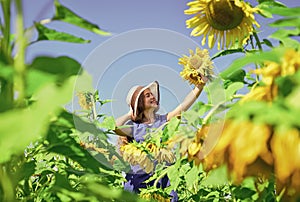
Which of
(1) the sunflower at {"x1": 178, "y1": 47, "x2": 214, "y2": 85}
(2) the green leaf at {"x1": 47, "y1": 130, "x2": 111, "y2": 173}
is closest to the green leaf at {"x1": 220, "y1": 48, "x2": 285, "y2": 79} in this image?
(2) the green leaf at {"x1": 47, "y1": 130, "x2": 111, "y2": 173}

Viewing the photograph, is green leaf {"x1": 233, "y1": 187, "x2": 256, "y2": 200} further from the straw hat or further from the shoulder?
the shoulder

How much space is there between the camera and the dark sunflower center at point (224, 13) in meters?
1.67

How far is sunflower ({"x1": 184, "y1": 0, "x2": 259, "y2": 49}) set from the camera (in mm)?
1660

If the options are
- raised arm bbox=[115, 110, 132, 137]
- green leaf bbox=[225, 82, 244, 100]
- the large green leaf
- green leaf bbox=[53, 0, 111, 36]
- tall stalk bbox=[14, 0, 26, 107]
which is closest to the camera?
the large green leaf

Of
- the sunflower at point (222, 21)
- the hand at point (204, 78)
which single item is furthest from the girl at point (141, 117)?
the sunflower at point (222, 21)

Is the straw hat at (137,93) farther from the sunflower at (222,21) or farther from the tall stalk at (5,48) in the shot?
the tall stalk at (5,48)

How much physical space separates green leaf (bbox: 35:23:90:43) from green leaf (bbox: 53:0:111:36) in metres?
0.03

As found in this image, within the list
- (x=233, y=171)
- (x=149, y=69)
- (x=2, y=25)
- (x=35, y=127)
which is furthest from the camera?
(x=149, y=69)

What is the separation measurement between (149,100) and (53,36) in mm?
2761

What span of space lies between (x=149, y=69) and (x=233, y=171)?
4.25 ft

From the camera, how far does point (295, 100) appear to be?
45 centimetres

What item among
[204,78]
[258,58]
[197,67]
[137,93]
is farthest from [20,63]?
[137,93]

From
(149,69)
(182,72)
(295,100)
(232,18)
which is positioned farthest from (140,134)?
(295,100)

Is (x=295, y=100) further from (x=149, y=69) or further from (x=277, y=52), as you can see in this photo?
(x=149, y=69)
